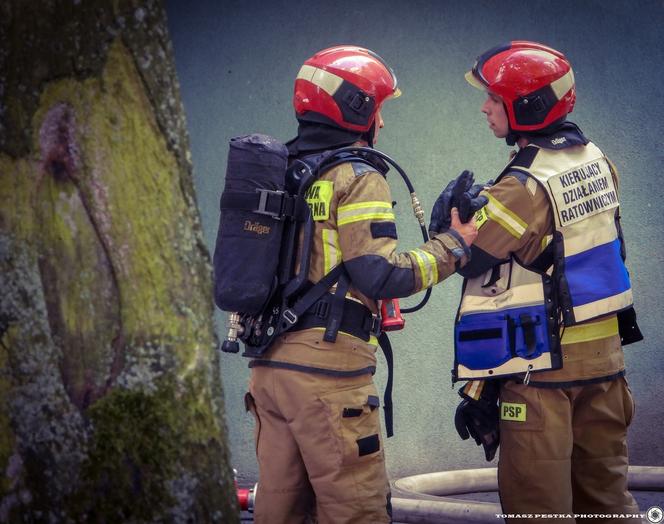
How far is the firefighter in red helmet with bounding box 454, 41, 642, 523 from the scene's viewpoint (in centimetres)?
308

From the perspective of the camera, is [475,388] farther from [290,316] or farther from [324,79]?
[324,79]

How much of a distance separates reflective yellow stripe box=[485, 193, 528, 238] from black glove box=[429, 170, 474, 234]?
11 cm

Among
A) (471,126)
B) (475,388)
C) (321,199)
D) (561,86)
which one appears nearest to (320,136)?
(321,199)

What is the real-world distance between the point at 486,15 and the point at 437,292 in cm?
160

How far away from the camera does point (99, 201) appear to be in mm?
1591

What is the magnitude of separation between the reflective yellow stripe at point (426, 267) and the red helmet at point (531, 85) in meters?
0.68

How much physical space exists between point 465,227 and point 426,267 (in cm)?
24

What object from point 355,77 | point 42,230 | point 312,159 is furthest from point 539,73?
point 42,230

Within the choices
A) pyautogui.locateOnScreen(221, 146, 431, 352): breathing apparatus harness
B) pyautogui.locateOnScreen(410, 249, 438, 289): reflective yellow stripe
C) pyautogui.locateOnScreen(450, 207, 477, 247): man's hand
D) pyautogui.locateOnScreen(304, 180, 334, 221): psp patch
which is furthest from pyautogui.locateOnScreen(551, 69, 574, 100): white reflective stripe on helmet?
pyautogui.locateOnScreen(304, 180, 334, 221): psp patch

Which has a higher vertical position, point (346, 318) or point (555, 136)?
point (555, 136)

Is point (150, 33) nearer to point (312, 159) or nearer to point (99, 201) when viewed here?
point (99, 201)

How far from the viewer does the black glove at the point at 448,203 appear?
3.07 meters

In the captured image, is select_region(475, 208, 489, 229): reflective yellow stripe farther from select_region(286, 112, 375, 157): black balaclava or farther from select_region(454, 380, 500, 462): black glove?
select_region(454, 380, 500, 462): black glove

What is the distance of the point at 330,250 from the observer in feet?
9.50
